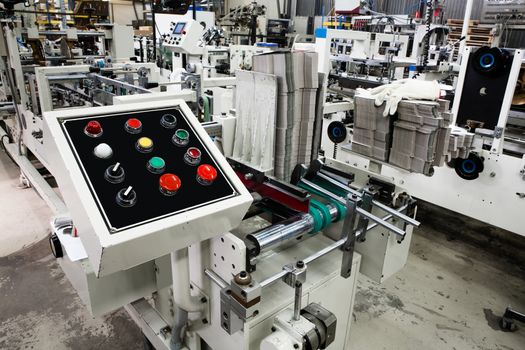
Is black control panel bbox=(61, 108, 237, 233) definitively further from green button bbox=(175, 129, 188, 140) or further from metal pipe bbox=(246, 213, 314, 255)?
metal pipe bbox=(246, 213, 314, 255)

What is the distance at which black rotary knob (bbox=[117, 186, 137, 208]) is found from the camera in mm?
762

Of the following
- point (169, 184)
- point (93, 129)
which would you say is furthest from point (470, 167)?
point (93, 129)

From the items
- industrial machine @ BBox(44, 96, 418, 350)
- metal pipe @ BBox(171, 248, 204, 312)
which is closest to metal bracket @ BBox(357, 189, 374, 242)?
industrial machine @ BBox(44, 96, 418, 350)

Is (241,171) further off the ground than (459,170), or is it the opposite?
(241,171)

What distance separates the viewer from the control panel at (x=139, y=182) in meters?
0.74

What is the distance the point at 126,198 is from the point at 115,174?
6 cm

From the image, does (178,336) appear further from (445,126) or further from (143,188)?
(445,126)

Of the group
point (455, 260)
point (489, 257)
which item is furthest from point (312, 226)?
point (489, 257)

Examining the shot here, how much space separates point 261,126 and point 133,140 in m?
0.44

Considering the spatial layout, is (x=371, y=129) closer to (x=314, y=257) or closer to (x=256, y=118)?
(x=256, y=118)

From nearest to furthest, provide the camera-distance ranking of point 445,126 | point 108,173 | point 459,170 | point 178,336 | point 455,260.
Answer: point 108,173 < point 178,336 < point 445,126 < point 459,170 < point 455,260

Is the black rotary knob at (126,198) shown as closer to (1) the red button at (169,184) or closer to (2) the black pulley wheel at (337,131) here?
(1) the red button at (169,184)

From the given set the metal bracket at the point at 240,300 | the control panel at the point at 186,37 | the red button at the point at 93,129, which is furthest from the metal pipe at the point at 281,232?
the control panel at the point at 186,37

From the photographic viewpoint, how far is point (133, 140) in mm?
886
